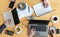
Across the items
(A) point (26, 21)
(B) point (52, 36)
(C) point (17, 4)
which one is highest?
(C) point (17, 4)

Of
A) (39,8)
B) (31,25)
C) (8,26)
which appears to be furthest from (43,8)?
(8,26)

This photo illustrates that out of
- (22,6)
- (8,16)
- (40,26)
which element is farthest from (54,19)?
(8,16)

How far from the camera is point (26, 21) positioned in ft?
7.99

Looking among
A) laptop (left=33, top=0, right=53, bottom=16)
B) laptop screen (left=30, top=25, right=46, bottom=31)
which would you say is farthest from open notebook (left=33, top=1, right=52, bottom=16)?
laptop screen (left=30, top=25, right=46, bottom=31)

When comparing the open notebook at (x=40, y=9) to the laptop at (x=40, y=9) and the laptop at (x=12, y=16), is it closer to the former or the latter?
the laptop at (x=40, y=9)

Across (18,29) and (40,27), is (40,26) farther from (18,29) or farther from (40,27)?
(18,29)

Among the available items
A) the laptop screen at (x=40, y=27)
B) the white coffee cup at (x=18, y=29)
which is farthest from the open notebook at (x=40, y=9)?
the white coffee cup at (x=18, y=29)

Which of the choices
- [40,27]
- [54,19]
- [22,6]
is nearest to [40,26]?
[40,27]

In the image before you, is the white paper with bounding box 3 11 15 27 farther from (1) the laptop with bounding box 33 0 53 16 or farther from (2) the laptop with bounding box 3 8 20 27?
(1) the laptop with bounding box 33 0 53 16

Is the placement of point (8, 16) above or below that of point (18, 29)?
above

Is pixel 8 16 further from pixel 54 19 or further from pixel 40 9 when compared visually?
pixel 54 19

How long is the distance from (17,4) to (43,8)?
0.85 feet

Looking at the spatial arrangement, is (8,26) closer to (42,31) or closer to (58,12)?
(42,31)

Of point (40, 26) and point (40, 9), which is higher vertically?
point (40, 9)
